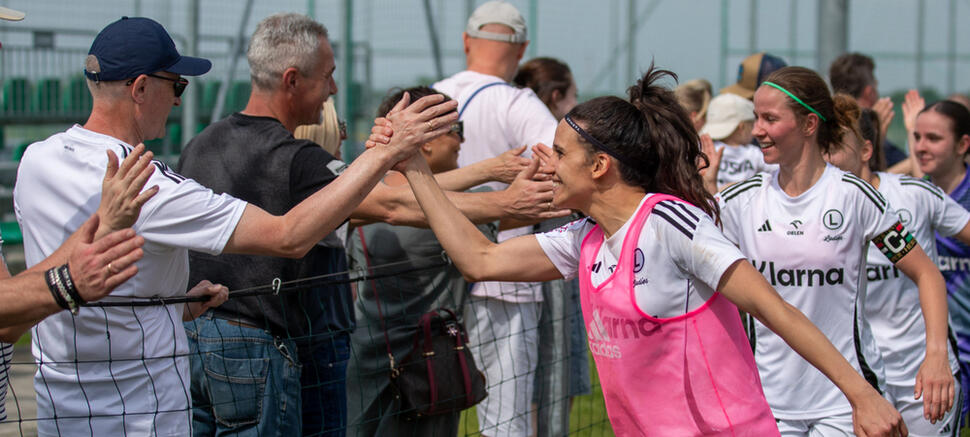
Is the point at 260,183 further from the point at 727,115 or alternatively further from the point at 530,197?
the point at 727,115

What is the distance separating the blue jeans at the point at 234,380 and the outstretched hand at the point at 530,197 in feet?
3.22

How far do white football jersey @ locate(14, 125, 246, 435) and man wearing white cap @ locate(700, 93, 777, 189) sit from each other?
4.37 meters

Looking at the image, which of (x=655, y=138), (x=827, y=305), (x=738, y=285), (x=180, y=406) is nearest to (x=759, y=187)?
(x=827, y=305)

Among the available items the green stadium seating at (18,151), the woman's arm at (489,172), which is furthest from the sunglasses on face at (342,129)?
the green stadium seating at (18,151)

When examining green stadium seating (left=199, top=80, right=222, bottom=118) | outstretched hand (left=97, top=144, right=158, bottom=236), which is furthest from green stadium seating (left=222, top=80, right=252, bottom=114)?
outstretched hand (left=97, top=144, right=158, bottom=236)

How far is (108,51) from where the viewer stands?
2648mm

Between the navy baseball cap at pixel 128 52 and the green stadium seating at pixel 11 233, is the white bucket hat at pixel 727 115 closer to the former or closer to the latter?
the navy baseball cap at pixel 128 52

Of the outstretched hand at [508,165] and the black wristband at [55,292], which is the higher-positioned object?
the outstretched hand at [508,165]

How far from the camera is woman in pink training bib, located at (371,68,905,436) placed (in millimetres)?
2580

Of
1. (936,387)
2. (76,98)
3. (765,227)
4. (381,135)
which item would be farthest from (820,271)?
(76,98)

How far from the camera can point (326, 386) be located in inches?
146

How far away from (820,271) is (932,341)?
44 cm

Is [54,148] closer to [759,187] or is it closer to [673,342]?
[673,342]

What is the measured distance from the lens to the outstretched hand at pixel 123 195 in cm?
232
